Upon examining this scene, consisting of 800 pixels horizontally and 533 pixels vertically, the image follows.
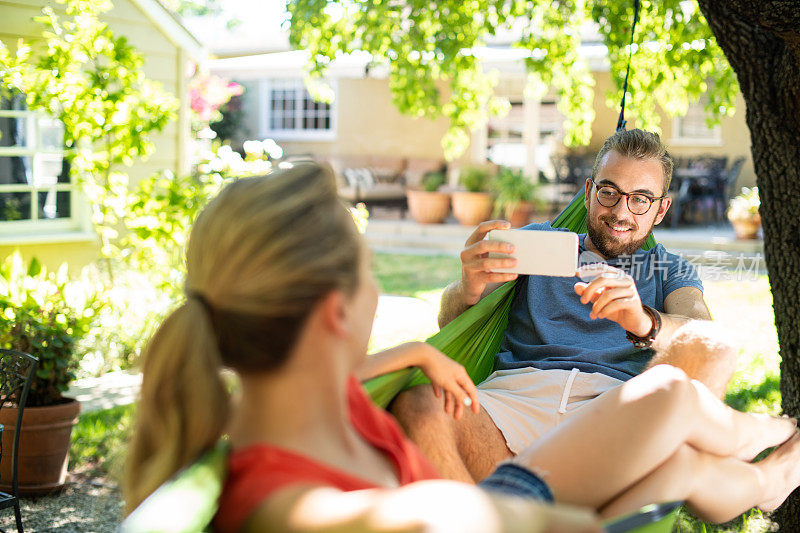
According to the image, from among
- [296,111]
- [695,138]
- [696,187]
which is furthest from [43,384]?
[296,111]

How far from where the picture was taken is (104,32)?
4375mm

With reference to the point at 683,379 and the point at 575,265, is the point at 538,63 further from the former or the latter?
the point at 683,379

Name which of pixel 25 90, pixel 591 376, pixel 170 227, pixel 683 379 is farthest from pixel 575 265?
pixel 25 90

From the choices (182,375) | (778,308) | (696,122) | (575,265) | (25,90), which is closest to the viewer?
(182,375)

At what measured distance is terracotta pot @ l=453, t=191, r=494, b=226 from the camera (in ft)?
33.5

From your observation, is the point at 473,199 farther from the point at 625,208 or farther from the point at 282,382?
the point at 282,382

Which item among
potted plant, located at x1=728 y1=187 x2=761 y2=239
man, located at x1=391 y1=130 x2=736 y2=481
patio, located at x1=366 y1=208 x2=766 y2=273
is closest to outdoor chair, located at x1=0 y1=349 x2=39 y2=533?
man, located at x1=391 y1=130 x2=736 y2=481

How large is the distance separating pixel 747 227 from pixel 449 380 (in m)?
7.82

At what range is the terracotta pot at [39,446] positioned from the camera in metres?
3.06

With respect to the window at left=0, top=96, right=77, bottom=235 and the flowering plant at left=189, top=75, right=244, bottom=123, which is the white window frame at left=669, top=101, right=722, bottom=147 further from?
the window at left=0, top=96, right=77, bottom=235

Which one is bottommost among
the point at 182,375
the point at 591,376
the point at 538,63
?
the point at 591,376

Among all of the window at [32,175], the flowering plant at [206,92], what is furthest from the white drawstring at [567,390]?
the flowering plant at [206,92]

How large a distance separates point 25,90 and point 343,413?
3.73 metres

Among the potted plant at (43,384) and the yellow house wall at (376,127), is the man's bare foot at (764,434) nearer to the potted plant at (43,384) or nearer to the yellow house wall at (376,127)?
the potted plant at (43,384)
